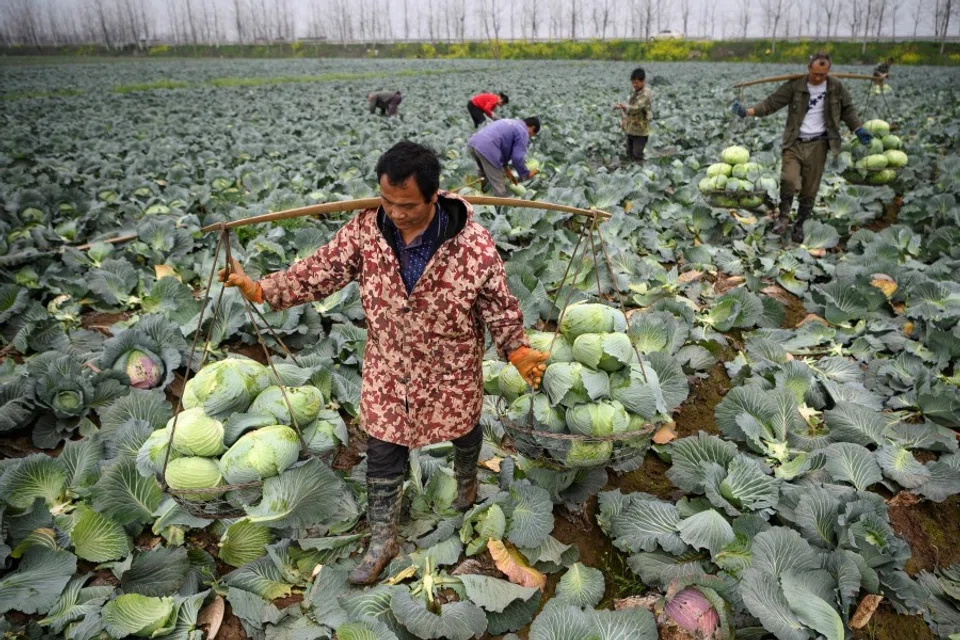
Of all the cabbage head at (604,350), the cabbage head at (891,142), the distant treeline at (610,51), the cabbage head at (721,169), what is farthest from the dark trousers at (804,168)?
the distant treeline at (610,51)

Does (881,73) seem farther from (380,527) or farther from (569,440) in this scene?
(380,527)

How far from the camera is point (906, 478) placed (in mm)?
3037

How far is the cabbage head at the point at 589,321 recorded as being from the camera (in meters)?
2.80

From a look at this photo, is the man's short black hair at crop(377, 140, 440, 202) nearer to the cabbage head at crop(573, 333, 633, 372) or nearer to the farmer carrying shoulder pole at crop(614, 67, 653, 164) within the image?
the cabbage head at crop(573, 333, 633, 372)

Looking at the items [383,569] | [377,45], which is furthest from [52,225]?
[377,45]

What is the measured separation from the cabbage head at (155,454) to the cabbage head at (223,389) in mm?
165

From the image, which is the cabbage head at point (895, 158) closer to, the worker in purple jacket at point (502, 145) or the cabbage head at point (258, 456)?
the worker in purple jacket at point (502, 145)

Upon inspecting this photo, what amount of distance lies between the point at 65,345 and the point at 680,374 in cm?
417

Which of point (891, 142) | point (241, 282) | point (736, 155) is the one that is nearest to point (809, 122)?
point (736, 155)

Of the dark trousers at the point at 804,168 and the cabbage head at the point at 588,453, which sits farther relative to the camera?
the dark trousers at the point at 804,168

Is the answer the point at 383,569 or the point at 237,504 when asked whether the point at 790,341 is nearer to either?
the point at 383,569

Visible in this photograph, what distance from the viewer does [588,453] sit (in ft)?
8.36

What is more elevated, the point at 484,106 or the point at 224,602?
the point at 484,106

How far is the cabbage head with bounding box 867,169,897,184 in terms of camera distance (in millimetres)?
8228
